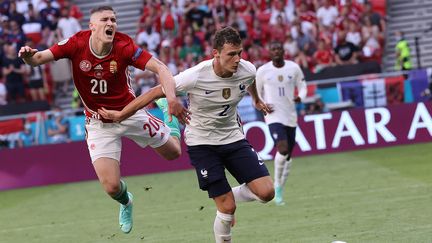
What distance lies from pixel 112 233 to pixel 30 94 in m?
14.2

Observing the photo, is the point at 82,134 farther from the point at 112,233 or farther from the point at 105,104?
the point at 105,104

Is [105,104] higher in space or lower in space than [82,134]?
higher

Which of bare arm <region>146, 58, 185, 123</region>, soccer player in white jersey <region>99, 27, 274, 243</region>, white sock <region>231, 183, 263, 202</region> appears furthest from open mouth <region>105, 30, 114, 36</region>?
white sock <region>231, 183, 263, 202</region>

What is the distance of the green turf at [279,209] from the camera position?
12000mm

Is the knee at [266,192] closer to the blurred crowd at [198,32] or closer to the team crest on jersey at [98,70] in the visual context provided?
the team crest on jersey at [98,70]

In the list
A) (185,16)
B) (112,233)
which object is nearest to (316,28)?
(185,16)

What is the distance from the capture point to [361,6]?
91.6 feet

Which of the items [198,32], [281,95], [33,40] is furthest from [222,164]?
[33,40]

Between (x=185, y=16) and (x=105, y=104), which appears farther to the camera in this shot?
(x=185, y=16)

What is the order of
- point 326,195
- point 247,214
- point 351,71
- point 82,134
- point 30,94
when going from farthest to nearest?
1. point 30,94
2. point 351,71
3. point 82,134
4. point 326,195
5. point 247,214

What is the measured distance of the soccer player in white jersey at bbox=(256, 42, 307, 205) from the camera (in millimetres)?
15836

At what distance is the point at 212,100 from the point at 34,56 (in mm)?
2150

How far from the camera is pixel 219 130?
10.4 m

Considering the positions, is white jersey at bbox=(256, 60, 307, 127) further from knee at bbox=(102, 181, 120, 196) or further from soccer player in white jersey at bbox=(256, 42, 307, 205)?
knee at bbox=(102, 181, 120, 196)
